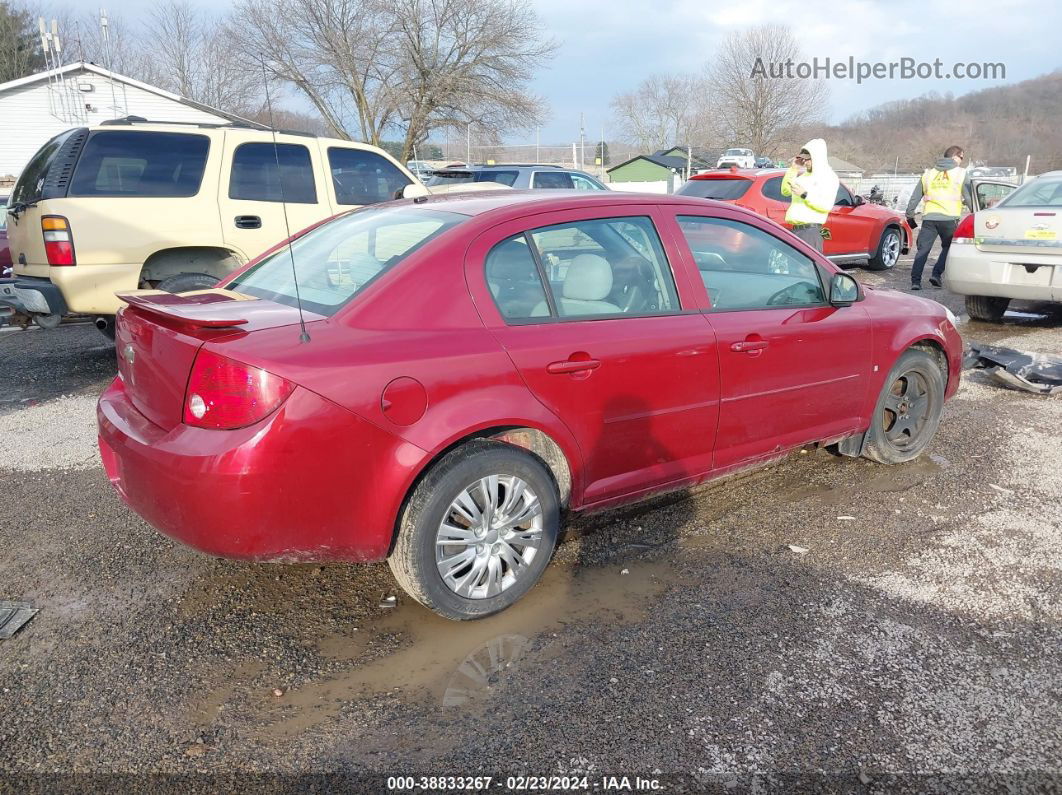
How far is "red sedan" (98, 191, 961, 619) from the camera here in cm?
262

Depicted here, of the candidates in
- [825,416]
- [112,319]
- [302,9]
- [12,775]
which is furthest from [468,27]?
[12,775]

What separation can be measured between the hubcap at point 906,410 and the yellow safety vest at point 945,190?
7075 millimetres

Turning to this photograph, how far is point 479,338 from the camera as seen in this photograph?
2918mm

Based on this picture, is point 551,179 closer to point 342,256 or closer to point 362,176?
point 362,176

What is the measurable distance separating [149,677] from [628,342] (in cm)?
213

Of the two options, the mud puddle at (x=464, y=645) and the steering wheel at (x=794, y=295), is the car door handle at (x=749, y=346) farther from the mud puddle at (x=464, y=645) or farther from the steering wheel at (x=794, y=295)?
the mud puddle at (x=464, y=645)

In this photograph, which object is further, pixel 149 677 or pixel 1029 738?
pixel 149 677

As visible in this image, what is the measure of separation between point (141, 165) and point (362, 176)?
194cm

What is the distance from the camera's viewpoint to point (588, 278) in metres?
3.36

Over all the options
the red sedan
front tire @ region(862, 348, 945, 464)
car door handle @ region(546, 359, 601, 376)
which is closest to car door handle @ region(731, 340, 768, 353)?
the red sedan

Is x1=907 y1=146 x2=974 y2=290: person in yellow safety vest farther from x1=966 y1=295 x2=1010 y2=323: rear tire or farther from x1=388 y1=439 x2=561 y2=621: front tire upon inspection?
x1=388 y1=439 x2=561 y2=621: front tire

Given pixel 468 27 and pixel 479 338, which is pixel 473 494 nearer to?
pixel 479 338

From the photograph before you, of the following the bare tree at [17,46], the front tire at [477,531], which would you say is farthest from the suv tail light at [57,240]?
the bare tree at [17,46]

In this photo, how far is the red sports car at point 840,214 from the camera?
12000mm
